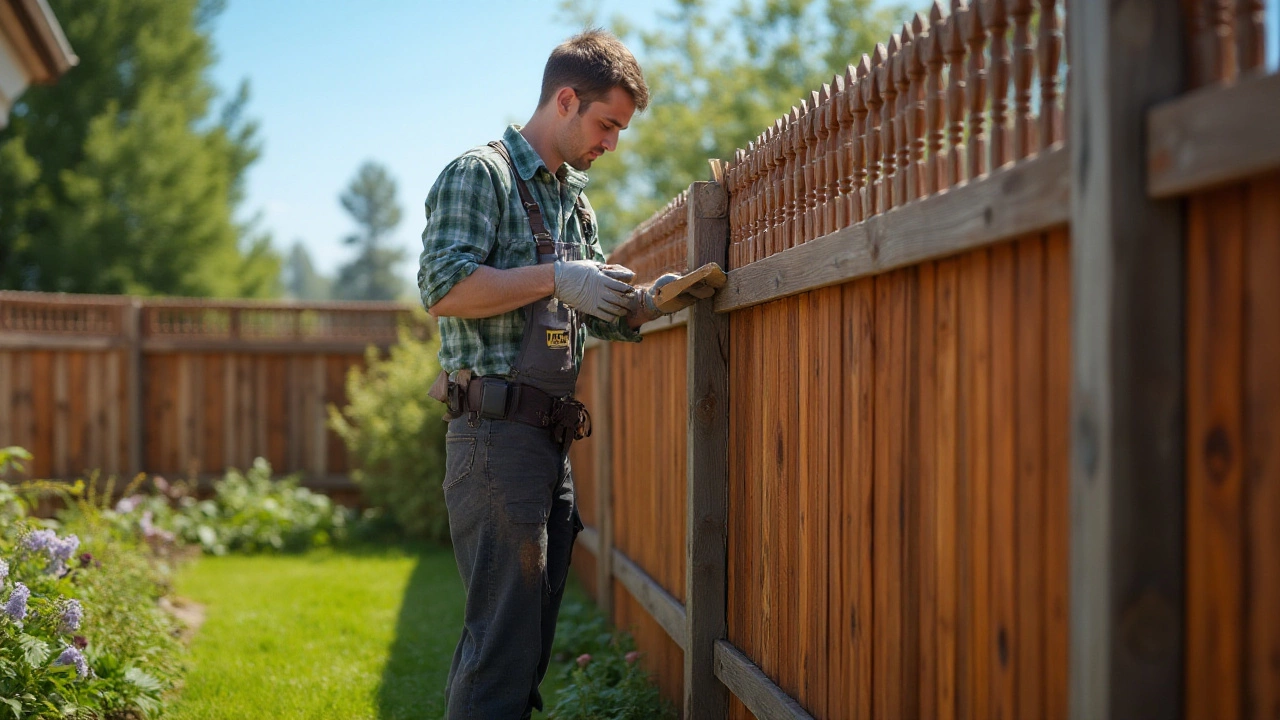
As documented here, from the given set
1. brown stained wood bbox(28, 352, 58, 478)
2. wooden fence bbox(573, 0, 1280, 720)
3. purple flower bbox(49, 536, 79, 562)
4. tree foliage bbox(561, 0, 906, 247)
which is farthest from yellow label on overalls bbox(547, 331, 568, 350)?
tree foliage bbox(561, 0, 906, 247)

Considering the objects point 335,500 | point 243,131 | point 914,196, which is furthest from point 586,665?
point 243,131

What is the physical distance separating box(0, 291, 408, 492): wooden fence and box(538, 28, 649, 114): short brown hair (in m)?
8.24

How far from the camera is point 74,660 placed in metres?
3.96

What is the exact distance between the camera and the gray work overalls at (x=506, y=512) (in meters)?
3.11

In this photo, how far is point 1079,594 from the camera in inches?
60.8

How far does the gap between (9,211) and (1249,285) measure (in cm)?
2599

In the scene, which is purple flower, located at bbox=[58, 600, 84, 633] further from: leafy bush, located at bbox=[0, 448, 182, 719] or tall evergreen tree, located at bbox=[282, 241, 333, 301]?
tall evergreen tree, located at bbox=[282, 241, 333, 301]

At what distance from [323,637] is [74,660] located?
2249 millimetres

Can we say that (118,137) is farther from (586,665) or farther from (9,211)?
(586,665)

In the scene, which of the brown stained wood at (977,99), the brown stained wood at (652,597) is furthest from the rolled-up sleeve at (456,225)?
the brown stained wood at (652,597)

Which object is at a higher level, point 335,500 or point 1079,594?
point 1079,594

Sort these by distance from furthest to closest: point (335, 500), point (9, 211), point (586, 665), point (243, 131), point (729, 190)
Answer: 1. point (243, 131)
2. point (9, 211)
3. point (335, 500)
4. point (586, 665)
5. point (729, 190)

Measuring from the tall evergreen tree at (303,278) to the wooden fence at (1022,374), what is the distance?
124 m

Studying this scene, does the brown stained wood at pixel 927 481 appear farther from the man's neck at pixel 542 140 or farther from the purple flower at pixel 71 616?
the purple flower at pixel 71 616
